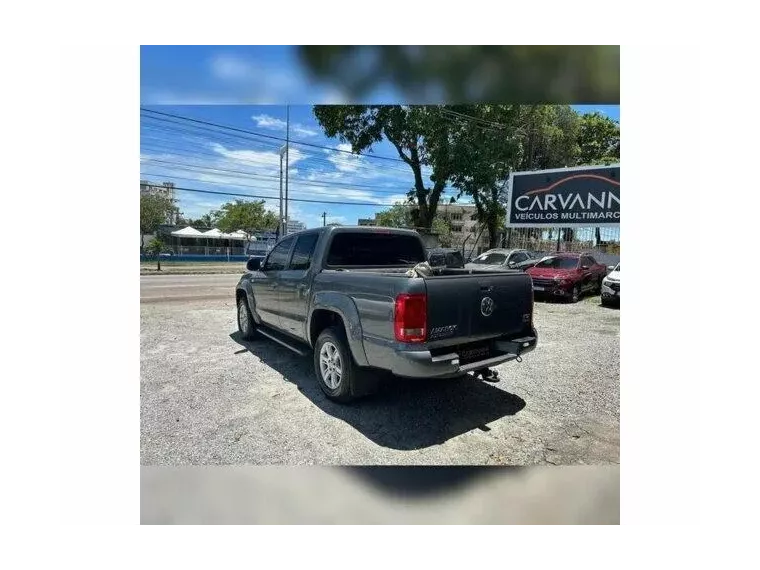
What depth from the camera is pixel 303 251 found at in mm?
3949

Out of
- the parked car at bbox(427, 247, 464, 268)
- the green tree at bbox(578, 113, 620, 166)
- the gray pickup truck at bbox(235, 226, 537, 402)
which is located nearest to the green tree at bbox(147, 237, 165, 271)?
the gray pickup truck at bbox(235, 226, 537, 402)

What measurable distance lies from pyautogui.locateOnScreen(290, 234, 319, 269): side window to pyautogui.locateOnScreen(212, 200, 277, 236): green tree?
0.97m

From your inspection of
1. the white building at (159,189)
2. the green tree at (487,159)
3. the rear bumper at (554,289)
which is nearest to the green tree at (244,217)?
the white building at (159,189)

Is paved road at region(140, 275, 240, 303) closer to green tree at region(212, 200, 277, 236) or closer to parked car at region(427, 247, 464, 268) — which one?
green tree at region(212, 200, 277, 236)

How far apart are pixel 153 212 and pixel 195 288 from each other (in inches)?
140

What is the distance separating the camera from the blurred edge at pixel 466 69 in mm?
2682

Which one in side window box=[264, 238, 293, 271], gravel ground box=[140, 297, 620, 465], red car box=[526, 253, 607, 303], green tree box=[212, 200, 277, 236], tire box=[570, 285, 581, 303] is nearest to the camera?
gravel ground box=[140, 297, 620, 465]

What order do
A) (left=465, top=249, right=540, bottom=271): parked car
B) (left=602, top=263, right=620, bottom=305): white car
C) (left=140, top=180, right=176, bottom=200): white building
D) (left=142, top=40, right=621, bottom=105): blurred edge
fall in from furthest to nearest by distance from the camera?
(left=602, top=263, right=620, bottom=305): white car
(left=465, top=249, right=540, bottom=271): parked car
(left=140, top=180, right=176, bottom=200): white building
(left=142, top=40, right=621, bottom=105): blurred edge

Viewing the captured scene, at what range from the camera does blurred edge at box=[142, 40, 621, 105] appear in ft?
8.80

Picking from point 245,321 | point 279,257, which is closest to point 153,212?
point 279,257

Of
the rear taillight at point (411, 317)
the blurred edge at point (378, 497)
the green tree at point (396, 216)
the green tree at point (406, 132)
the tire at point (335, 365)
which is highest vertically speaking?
the green tree at point (406, 132)

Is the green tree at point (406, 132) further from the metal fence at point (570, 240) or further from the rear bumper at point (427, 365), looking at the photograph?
the rear bumper at point (427, 365)

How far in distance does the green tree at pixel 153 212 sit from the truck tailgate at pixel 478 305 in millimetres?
2691
